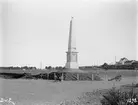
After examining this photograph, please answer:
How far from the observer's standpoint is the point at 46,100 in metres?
2.44

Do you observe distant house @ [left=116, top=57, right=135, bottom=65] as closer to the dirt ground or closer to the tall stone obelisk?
the dirt ground

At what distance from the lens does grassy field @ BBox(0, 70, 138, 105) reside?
95.3 inches

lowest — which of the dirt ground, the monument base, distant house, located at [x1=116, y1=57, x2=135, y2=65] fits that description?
the dirt ground

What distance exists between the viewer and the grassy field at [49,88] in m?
2.42

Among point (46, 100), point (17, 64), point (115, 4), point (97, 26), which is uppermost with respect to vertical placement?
point (115, 4)

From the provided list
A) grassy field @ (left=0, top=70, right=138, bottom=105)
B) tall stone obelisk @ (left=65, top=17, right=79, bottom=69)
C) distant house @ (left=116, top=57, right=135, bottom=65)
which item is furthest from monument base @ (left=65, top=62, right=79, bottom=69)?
distant house @ (left=116, top=57, right=135, bottom=65)

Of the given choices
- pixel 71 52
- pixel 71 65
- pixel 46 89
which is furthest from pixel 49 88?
pixel 71 52

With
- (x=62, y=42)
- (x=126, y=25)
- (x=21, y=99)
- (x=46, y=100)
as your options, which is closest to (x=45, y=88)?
(x=46, y=100)

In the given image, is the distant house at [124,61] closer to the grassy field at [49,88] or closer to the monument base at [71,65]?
the grassy field at [49,88]

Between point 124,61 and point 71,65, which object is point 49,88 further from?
point 124,61

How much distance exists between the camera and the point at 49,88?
2.51 meters

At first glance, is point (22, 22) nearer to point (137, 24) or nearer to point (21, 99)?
point (21, 99)

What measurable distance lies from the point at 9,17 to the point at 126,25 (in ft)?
4.79

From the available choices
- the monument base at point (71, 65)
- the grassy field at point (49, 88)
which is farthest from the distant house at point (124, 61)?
the monument base at point (71, 65)
